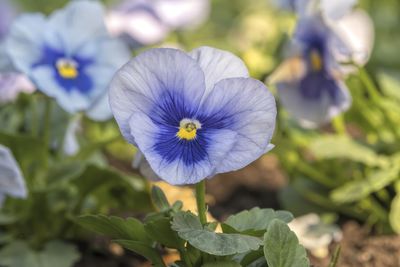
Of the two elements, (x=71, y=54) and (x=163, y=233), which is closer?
(x=163, y=233)

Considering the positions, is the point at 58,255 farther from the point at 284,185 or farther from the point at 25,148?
the point at 284,185

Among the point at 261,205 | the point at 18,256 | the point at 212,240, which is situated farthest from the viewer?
the point at 261,205

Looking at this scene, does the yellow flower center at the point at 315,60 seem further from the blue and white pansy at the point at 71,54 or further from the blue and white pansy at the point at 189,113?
the blue and white pansy at the point at 189,113

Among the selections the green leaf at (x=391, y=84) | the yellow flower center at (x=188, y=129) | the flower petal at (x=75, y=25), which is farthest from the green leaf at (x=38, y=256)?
the green leaf at (x=391, y=84)

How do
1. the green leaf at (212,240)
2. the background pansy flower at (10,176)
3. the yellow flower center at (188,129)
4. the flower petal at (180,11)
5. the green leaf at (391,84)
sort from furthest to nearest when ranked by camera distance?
the flower petal at (180,11)
the green leaf at (391,84)
the background pansy flower at (10,176)
the yellow flower center at (188,129)
the green leaf at (212,240)

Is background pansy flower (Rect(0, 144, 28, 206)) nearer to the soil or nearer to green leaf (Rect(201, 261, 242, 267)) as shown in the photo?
the soil

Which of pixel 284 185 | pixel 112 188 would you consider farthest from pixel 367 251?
pixel 112 188
